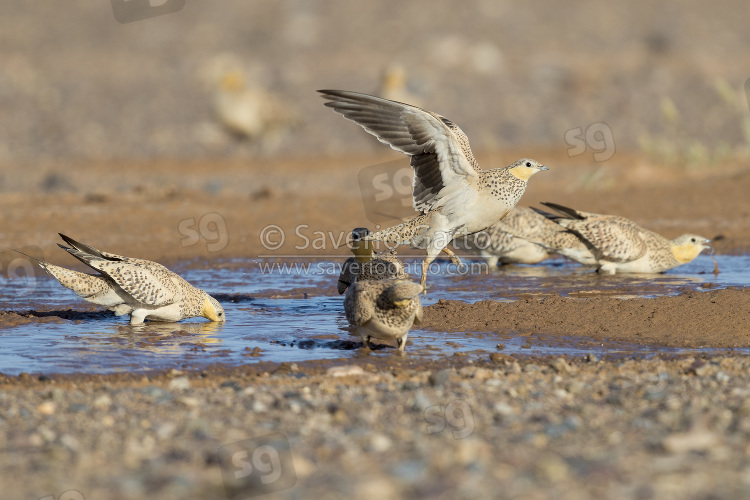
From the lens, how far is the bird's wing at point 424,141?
8.74 m

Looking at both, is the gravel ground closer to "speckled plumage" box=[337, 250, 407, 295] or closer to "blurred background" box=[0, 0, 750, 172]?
"speckled plumage" box=[337, 250, 407, 295]

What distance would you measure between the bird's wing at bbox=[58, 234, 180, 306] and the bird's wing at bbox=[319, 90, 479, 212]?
1982mm

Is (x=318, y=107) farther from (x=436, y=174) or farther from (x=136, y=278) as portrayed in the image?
(x=136, y=278)

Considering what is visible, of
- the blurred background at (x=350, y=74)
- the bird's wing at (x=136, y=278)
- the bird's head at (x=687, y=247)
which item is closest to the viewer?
the bird's wing at (x=136, y=278)

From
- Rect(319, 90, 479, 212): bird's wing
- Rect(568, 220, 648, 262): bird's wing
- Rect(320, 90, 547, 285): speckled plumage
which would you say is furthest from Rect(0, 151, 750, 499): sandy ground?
Rect(568, 220, 648, 262): bird's wing

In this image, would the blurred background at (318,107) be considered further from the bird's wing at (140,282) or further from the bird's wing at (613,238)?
the bird's wing at (140,282)

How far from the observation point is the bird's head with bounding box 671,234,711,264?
11.1 metres

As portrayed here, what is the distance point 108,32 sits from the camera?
3641cm

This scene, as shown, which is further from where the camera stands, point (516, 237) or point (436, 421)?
Answer: point (516, 237)

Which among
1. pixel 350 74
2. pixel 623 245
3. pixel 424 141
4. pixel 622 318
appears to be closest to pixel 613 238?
pixel 623 245

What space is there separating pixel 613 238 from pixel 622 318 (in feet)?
9.04

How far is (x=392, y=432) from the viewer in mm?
5121

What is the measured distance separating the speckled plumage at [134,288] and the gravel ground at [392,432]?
185cm

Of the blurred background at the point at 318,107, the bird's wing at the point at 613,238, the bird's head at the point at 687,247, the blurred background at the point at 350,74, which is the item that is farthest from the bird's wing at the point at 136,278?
the blurred background at the point at 350,74
